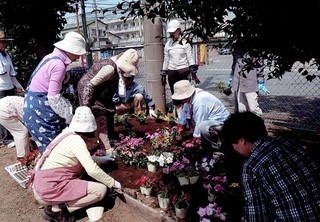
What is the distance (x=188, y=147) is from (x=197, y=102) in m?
0.61

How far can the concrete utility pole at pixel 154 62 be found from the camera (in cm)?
541

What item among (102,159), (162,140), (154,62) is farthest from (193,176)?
(154,62)

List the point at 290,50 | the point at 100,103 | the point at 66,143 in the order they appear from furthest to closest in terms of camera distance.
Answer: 1. the point at 100,103
2. the point at 66,143
3. the point at 290,50

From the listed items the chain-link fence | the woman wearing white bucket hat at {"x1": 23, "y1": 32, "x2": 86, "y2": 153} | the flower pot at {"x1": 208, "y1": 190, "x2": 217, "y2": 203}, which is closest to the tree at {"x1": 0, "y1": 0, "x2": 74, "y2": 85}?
the chain-link fence

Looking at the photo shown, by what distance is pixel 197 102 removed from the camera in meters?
3.74

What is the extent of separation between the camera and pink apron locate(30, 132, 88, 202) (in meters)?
3.17

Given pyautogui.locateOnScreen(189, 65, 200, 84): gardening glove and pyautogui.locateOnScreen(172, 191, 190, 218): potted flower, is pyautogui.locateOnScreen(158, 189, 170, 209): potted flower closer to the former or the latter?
pyautogui.locateOnScreen(172, 191, 190, 218): potted flower

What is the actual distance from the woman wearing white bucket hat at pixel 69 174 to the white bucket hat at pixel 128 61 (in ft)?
3.50

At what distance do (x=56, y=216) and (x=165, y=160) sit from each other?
4.34 feet

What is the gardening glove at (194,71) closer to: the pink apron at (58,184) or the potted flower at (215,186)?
the potted flower at (215,186)

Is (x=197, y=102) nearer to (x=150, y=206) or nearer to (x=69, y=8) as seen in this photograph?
(x=150, y=206)

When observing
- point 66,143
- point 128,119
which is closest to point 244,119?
point 66,143

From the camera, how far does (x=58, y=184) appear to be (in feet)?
10.5

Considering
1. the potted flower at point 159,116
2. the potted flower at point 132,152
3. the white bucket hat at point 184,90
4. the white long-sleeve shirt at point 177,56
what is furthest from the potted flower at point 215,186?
the white long-sleeve shirt at point 177,56
